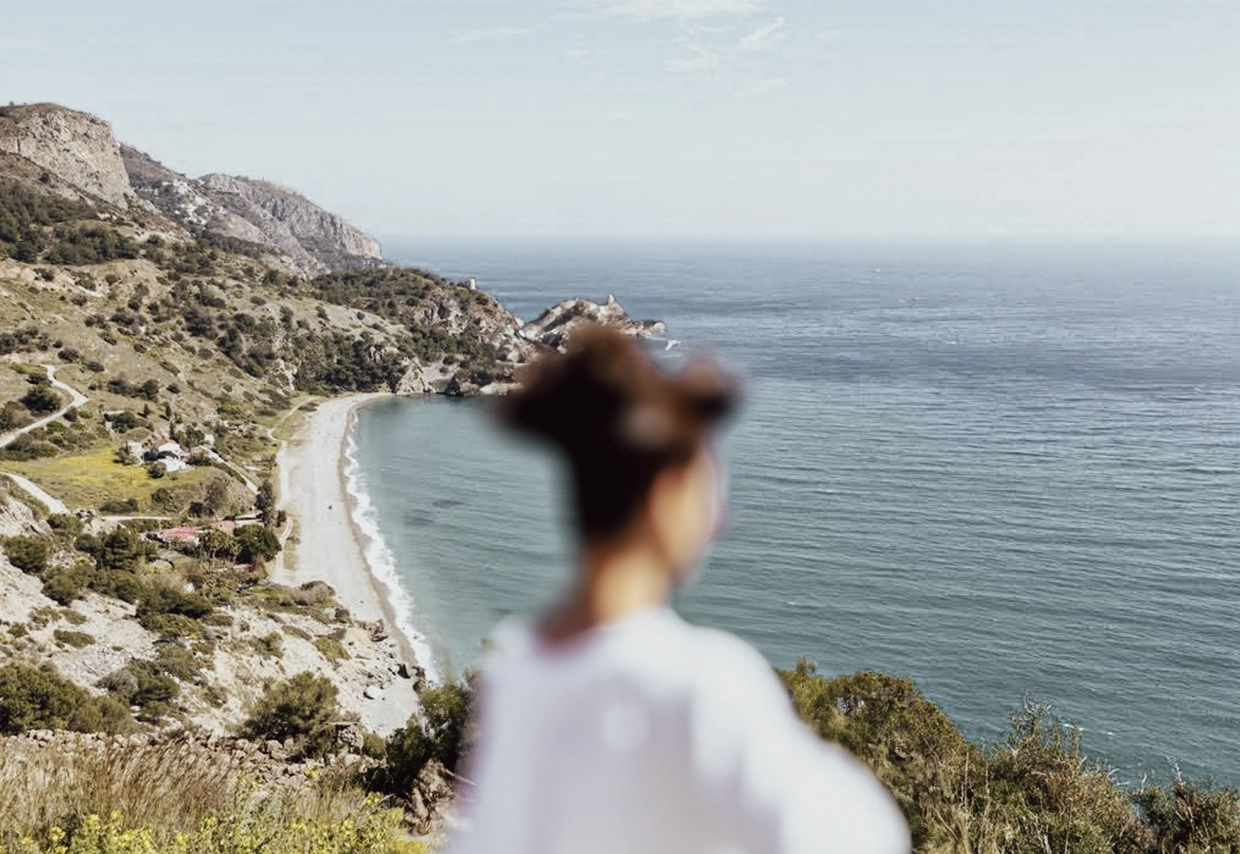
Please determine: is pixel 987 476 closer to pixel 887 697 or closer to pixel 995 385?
pixel 995 385

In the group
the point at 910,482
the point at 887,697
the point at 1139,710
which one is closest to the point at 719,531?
the point at 887,697

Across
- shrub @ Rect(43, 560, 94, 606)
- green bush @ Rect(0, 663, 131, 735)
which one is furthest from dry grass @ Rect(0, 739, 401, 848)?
shrub @ Rect(43, 560, 94, 606)

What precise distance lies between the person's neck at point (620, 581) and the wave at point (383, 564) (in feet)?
115

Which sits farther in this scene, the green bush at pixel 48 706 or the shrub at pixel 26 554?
the shrub at pixel 26 554

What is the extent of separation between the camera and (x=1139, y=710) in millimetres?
31469

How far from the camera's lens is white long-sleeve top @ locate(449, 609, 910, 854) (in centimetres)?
136

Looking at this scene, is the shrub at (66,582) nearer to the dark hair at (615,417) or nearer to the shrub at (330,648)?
the shrub at (330,648)

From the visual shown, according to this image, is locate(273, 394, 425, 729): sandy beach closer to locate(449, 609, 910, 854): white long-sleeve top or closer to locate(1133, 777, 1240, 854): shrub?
locate(1133, 777, 1240, 854): shrub

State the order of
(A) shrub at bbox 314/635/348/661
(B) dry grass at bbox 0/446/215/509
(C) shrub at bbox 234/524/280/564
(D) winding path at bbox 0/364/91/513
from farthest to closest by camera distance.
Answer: (B) dry grass at bbox 0/446/215/509, (C) shrub at bbox 234/524/280/564, (D) winding path at bbox 0/364/91/513, (A) shrub at bbox 314/635/348/661

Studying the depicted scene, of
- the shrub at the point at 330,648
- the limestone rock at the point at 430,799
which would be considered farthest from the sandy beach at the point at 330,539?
the limestone rock at the point at 430,799

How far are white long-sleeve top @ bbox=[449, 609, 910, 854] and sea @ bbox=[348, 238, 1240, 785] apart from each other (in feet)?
0.85

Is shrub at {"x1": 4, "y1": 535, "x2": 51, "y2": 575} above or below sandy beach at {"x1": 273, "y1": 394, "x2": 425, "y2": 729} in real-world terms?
above

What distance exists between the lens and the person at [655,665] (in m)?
1.33

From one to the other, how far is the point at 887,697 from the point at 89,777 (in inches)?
773
